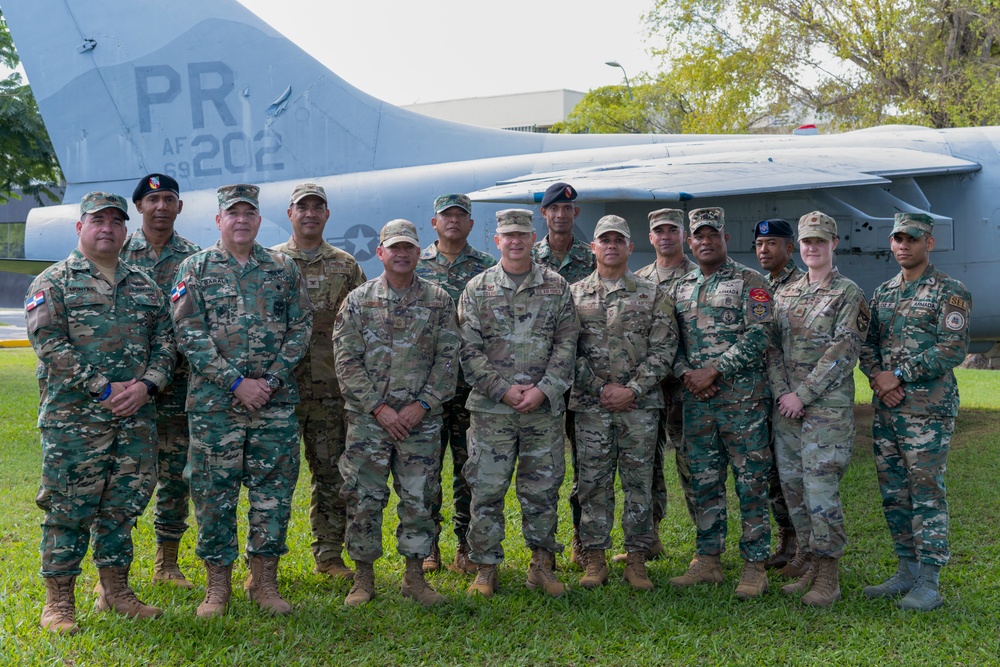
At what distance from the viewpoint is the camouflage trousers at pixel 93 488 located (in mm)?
3986

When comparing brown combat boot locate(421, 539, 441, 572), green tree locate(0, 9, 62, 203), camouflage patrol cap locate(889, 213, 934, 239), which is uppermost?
green tree locate(0, 9, 62, 203)

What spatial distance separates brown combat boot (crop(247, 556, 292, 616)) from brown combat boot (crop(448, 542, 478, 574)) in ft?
3.64

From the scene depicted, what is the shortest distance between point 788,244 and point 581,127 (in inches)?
968

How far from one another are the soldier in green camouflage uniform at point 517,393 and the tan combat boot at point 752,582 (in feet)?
3.42

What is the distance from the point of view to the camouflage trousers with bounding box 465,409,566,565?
178 inches

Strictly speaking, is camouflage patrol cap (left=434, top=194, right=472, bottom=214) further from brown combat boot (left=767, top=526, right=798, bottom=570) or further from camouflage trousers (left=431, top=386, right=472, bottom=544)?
brown combat boot (left=767, top=526, right=798, bottom=570)

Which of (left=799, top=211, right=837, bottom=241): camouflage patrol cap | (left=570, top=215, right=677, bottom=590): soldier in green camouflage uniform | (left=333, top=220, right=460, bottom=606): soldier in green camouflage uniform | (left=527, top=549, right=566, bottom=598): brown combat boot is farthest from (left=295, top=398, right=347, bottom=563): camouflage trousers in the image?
(left=799, top=211, right=837, bottom=241): camouflage patrol cap

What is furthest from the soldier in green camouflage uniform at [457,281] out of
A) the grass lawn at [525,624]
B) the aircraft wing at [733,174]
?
the aircraft wing at [733,174]

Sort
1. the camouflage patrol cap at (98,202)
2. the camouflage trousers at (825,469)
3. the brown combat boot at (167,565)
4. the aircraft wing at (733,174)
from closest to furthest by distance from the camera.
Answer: the camouflage patrol cap at (98,202)
the camouflage trousers at (825,469)
the brown combat boot at (167,565)
the aircraft wing at (733,174)

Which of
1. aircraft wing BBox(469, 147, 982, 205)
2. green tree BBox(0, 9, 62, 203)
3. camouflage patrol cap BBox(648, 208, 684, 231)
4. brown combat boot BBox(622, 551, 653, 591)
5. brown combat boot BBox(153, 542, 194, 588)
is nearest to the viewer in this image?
brown combat boot BBox(622, 551, 653, 591)

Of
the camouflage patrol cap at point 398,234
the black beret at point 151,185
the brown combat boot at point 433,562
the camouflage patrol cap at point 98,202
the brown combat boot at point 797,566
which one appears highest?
the black beret at point 151,185

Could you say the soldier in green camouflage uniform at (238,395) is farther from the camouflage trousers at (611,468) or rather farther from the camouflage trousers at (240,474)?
the camouflage trousers at (611,468)

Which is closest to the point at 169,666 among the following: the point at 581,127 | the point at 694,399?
the point at 694,399

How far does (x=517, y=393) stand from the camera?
443 centimetres
